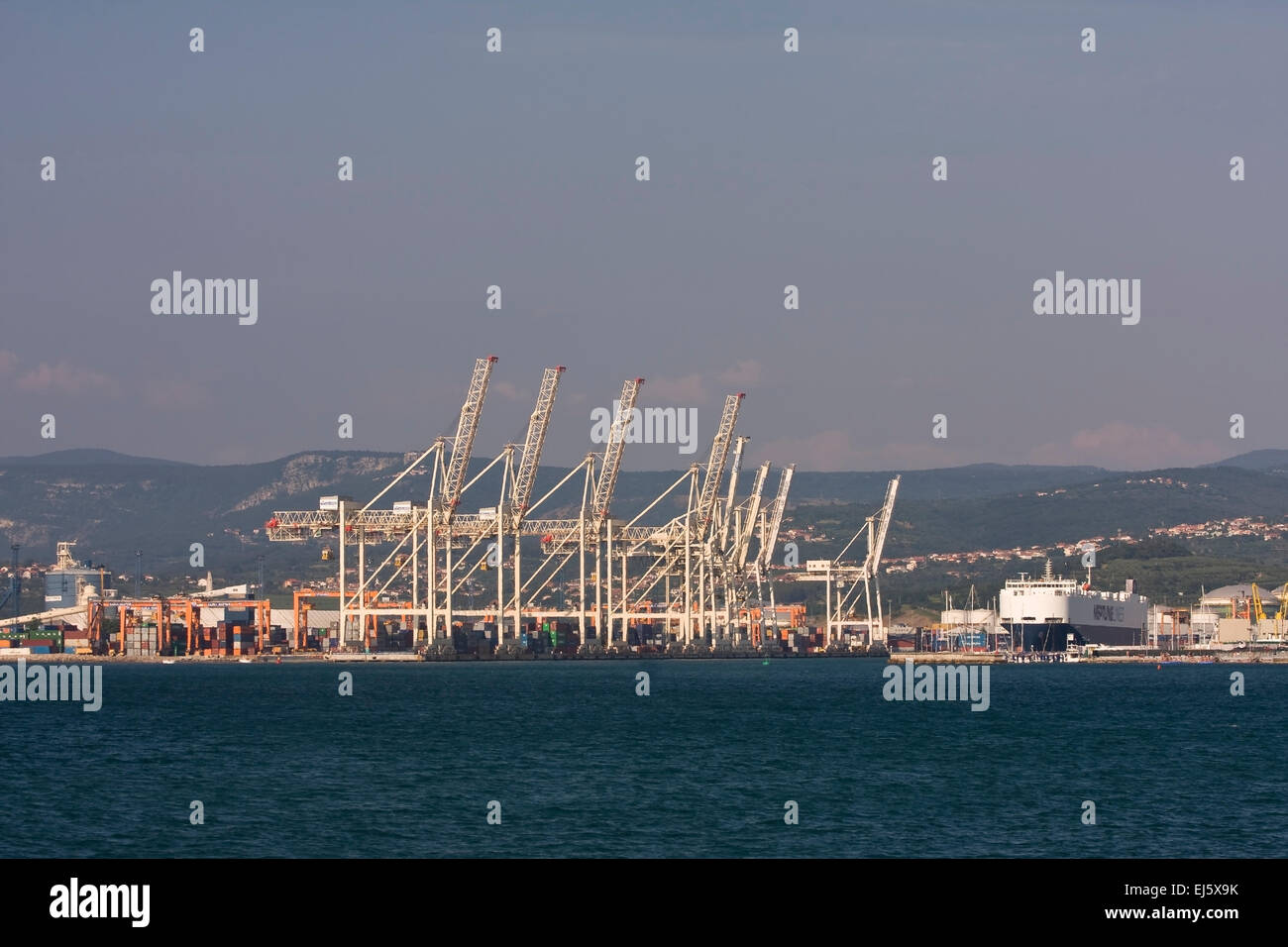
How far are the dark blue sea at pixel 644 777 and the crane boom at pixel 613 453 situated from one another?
84.0 m

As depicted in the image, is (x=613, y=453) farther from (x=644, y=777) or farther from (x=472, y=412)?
(x=644, y=777)

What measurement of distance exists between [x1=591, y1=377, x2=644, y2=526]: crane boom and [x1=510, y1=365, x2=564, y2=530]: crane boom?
1175 cm

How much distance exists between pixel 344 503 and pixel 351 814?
132345 millimetres

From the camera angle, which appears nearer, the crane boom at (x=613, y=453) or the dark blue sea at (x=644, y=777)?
the dark blue sea at (x=644, y=777)

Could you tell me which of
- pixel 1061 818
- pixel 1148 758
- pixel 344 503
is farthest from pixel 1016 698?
pixel 344 503

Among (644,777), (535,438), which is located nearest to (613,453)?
(535,438)

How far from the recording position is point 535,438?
183 meters

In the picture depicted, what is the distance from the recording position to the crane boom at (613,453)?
191375mm

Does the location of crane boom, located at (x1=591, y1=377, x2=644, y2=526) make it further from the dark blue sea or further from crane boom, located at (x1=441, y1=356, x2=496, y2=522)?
the dark blue sea

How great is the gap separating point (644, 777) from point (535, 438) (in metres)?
129

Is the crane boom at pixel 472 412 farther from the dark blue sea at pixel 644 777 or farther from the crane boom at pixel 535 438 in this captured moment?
the dark blue sea at pixel 644 777

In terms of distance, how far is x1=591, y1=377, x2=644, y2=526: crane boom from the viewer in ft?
628

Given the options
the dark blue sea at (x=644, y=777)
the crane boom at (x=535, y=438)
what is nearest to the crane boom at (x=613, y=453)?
the crane boom at (x=535, y=438)

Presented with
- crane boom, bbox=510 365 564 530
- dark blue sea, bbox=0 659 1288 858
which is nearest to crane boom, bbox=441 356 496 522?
crane boom, bbox=510 365 564 530
